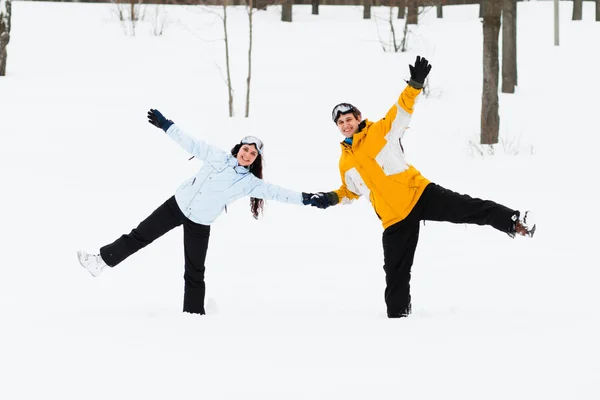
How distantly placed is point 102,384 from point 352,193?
105 inches

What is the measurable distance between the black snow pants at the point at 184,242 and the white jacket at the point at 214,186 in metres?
0.09

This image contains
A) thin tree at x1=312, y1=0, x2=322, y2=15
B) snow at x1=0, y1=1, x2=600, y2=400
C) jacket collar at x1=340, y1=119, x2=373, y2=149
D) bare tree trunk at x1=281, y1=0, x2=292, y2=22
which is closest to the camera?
snow at x1=0, y1=1, x2=600, y2=400

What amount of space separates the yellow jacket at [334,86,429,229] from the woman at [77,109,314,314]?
54cm

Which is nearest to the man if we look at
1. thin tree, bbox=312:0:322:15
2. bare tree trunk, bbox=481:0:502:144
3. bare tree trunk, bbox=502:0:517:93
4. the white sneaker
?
the white sneaker

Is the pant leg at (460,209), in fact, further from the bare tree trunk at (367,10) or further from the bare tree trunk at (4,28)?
the bare tree trunk at (367,10)

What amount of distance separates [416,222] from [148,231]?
1989mm

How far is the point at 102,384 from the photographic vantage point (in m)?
3.80

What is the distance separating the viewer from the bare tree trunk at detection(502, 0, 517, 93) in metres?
15.3

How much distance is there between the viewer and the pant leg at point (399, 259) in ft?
18.0

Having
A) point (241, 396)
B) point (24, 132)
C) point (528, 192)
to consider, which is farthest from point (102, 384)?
point (24, 132)

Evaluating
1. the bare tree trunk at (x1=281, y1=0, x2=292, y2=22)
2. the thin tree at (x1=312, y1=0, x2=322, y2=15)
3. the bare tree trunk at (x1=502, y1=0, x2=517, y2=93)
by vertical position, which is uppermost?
the thin tree at (x1=312, y1=0, x2=322, y2=15)

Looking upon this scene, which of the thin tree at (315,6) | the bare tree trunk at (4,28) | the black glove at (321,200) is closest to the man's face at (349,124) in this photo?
the black glove at (321,200)

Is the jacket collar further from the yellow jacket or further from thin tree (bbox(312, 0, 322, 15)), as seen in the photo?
thin tree (bbox(312, 0, 322, 15))

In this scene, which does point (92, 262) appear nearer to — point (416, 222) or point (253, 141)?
point (253, 141)
